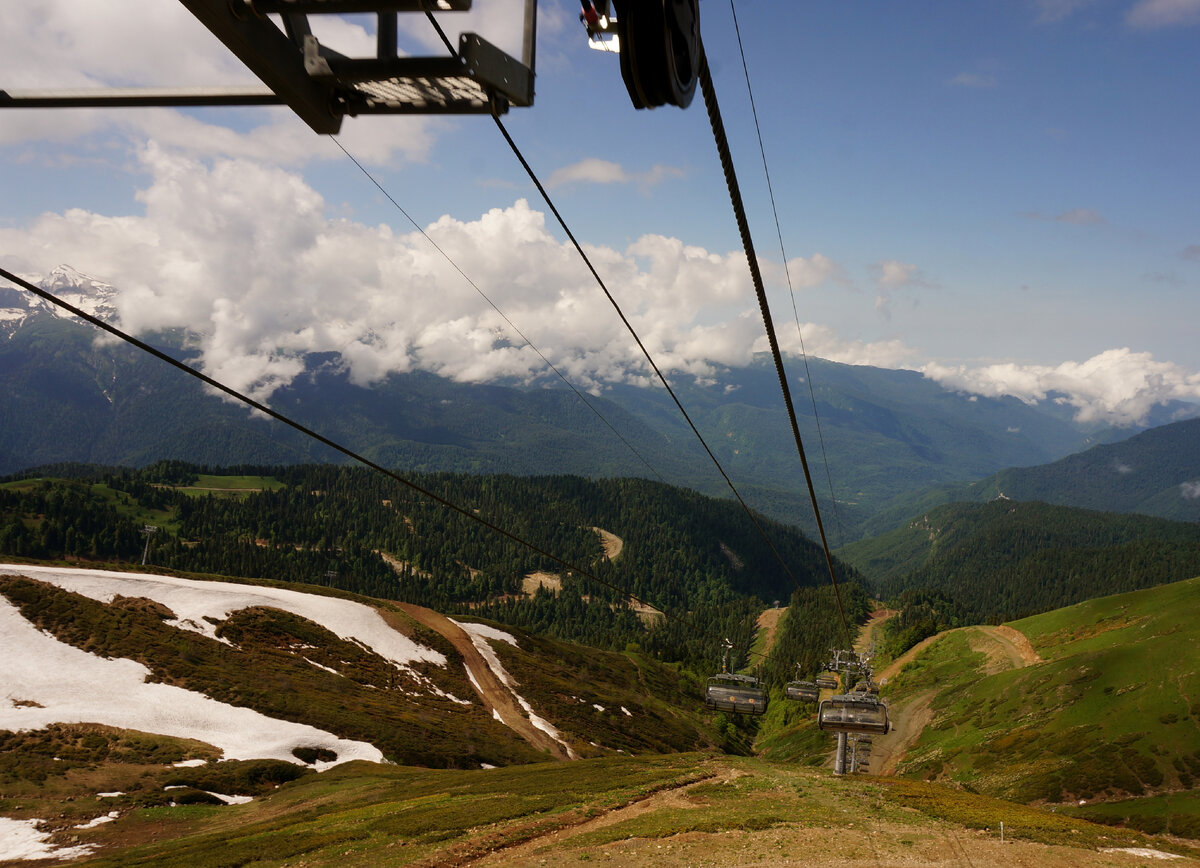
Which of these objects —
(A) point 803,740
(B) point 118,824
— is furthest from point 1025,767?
(B) point 118,824

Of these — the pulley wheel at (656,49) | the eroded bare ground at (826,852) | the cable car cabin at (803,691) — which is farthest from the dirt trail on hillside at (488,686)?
the pulley wheel at (656,49)

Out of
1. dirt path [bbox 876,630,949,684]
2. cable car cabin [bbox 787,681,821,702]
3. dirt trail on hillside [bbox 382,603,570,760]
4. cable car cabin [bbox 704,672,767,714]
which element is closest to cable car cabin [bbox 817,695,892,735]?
cable car cabin [bbox 704,672,767,714]

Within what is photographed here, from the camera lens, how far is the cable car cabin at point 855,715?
4200 cm

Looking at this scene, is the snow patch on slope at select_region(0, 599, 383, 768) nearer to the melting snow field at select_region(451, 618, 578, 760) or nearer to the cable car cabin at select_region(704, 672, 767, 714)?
the melting snow field at select_region(451, 618, 578, 760)

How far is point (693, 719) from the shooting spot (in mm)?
141500

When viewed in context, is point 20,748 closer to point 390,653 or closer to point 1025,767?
point 390,653

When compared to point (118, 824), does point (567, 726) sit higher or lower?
lower

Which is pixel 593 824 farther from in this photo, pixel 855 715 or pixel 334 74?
pixel 334 74

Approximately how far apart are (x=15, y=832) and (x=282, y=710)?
31.3m

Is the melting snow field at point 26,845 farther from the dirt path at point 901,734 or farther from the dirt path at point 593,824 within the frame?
the dirt path at point 901,734

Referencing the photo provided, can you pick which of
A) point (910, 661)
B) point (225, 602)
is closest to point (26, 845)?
point (225, 602)

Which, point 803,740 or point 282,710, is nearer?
point 282,710

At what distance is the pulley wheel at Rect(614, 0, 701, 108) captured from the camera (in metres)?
4.91

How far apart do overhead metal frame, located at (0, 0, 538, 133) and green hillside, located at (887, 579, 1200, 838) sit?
9931 cm
